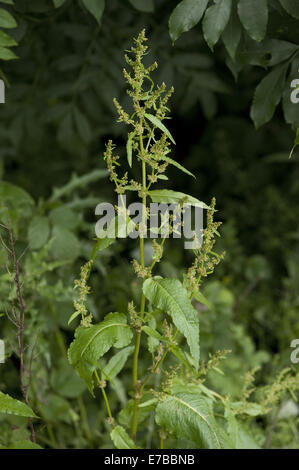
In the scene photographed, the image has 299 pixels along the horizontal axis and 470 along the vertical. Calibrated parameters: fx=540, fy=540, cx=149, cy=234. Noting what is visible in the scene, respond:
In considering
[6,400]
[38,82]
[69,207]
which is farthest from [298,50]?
[38,82]

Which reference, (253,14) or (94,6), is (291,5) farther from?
(94,6)

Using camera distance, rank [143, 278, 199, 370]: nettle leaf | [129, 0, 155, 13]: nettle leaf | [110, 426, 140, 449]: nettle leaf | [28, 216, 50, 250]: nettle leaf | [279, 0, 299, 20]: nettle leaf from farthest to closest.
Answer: [28, 216, 50, 250]: nettle leaf
[129, 0, 155, 13]: nettle leaf
[279, 0, 299, 20]: nettle leaf
[110, 426, 140, 449]: nettle leaf
[143, 278, 199, 370]: nettle leaf

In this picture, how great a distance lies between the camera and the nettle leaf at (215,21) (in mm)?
1132

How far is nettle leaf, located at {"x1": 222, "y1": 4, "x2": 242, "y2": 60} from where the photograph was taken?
3.94ft

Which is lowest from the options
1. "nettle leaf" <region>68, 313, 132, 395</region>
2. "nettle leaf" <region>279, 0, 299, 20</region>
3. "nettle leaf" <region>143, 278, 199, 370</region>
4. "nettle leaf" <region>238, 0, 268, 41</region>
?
"nettle leaf" <region>68, 313, 132, 395</region>

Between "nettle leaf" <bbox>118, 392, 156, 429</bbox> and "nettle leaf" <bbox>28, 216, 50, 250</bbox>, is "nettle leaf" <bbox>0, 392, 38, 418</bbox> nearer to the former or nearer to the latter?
"nettle leaf" <bbox>118, 392, 156, 429</bbox>

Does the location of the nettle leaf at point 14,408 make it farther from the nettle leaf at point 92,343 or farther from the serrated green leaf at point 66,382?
the serrated green leaf at point 66,382

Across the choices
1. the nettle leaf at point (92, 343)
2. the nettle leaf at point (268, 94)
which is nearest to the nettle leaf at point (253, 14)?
the nettle leaf at point (268, 94)

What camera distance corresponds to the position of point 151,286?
976 mm

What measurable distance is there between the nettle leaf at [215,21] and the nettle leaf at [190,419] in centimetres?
72

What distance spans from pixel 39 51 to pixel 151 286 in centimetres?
131

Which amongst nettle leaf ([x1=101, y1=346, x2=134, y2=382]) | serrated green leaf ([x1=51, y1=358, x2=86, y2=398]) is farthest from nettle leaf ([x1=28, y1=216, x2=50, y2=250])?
nettle leaf ([x1=101, y1=346, x2=134, y2=382])

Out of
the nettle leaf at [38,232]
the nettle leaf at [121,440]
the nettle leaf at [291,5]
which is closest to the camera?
the nettle leaf at [121,440]

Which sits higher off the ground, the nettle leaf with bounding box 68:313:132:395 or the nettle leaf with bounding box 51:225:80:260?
the nettle leaf with bounding box 51:225:80:260
